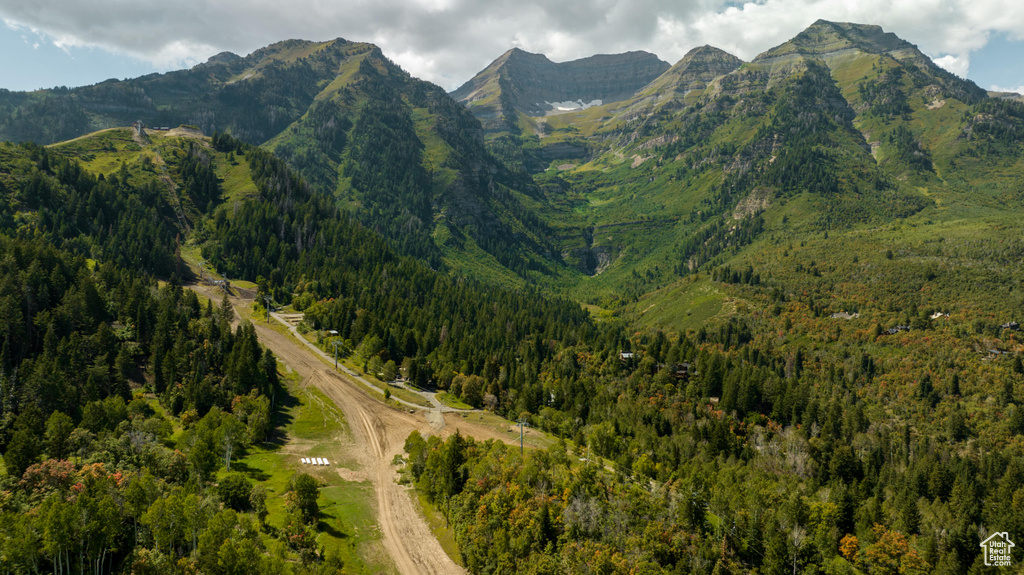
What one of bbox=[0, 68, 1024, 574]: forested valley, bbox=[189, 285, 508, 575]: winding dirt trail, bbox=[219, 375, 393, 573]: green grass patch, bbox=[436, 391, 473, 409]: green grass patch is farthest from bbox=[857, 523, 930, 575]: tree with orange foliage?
bbox=[436, 391, 473, 409]: green grass patch

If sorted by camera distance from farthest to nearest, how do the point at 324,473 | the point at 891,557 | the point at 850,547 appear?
the point at 324,473 → the point at 850,547 → the point at 891,557

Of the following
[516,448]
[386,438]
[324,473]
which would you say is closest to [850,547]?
[516,448]

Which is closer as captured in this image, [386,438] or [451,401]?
[386,438]

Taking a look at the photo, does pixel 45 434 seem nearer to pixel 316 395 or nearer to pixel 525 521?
pixel 316 395

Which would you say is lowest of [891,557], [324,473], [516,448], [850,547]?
[324,473]

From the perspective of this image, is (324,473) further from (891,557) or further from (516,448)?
(891,557)

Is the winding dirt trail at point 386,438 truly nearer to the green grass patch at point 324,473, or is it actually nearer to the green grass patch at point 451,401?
the green grass patch at point 324,473

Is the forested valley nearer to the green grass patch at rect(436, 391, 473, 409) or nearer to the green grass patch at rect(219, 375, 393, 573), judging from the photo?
the green grass patch at rect(436, 391, 473, 409)

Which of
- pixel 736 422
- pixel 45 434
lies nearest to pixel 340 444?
pixel 45 434

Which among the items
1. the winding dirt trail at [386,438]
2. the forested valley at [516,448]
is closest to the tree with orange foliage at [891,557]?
the forested valley at [516,448]

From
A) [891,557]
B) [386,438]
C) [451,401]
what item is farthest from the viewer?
[451,401]
